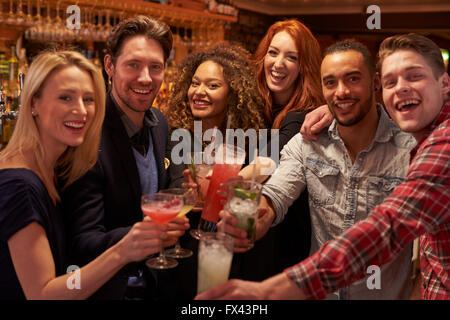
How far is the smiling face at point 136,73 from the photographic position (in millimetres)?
1915

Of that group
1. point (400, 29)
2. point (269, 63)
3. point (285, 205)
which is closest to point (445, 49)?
point (400, 29)

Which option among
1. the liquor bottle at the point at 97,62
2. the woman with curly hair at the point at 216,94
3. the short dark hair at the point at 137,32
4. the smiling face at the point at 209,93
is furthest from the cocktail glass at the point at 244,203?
the liquor bottle at the point at 97,62

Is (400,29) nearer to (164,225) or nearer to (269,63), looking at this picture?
(269,63)

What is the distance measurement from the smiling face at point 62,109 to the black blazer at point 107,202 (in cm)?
18

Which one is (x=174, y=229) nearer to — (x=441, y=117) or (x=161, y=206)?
(x=161, y=206)

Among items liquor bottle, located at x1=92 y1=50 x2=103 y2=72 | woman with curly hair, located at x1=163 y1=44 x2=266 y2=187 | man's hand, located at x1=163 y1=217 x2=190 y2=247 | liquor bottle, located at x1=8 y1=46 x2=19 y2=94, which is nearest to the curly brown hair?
woman with curly hair, located at x1=163 y1=44 x2=266 y2=187

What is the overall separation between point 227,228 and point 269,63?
1536mm

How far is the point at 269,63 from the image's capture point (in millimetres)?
2779

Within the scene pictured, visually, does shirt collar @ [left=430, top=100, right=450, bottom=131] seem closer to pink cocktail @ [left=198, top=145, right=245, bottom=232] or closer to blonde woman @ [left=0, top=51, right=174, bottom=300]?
pink cocktail @ [left=198, top=145, right=245, bottom=232]

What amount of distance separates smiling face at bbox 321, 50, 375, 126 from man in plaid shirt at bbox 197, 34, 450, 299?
162 mm

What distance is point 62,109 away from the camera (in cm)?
154

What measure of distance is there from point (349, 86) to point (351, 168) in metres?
0.33
